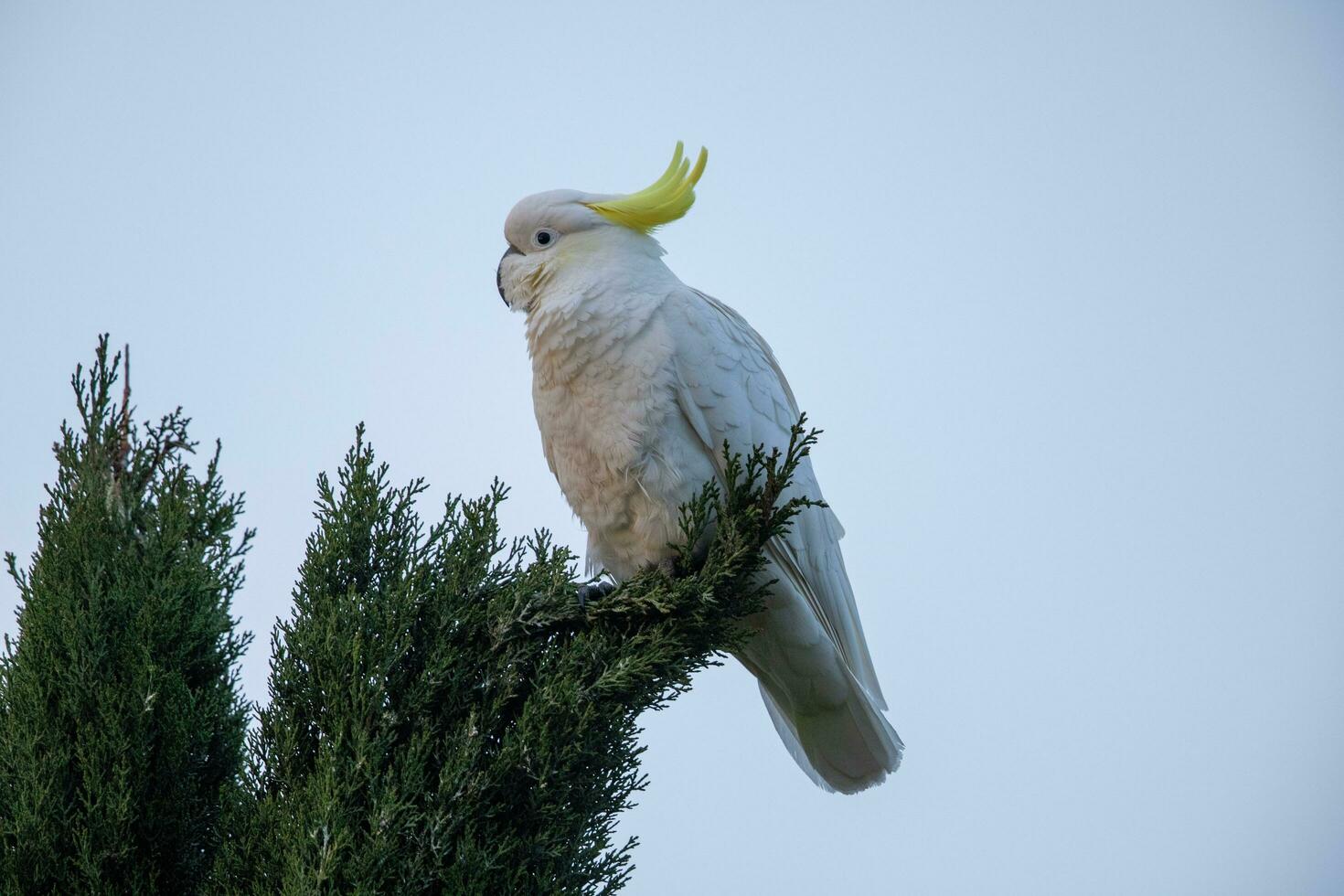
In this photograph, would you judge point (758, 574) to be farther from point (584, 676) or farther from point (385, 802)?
point (385, 802)

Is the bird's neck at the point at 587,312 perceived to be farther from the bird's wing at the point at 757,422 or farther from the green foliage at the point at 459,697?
the green foliage at the point at 459,697

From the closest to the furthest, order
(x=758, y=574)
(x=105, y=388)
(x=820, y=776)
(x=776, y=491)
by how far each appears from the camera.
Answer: (x=776, y=491)
(x=105, y=388)
(x=758, y=574)
(x=820, y=776)

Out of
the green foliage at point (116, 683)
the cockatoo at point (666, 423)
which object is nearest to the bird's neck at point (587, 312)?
the cockatoo at point (666, 423)

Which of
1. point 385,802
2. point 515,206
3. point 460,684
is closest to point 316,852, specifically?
point 385,802

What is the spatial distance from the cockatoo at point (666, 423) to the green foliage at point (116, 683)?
105 centimetres

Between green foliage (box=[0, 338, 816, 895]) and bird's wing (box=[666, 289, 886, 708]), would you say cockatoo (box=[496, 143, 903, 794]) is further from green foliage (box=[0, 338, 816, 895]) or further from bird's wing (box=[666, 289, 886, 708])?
green foliage (box=[0, 338, 816, 895])

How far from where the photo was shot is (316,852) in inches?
88.4

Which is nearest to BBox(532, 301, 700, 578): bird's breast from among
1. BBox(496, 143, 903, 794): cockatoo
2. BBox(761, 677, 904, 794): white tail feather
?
BBox(496, 143, 903, 794): cockatoo

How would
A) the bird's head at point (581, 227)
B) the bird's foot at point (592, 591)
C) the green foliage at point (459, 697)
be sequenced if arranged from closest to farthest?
1. the green foliage at point (459, 697)
2. the bird's foot at point (592, 591)
3. the bird's head at point (581, 227)

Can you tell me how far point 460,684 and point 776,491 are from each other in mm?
843

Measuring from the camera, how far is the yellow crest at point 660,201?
375cm

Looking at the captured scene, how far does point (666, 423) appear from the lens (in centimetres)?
334

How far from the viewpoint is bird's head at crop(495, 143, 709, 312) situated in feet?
12.1

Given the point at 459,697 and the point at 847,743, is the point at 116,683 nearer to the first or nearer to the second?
the point at 459,697
